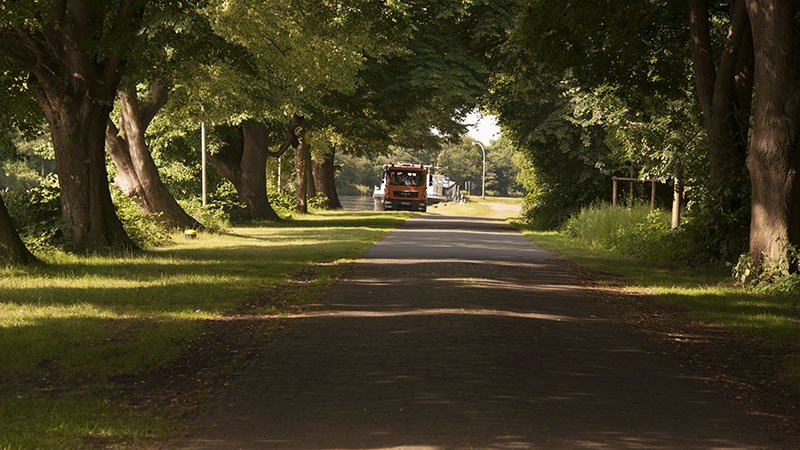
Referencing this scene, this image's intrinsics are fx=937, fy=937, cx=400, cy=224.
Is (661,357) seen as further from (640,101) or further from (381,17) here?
(381,17)

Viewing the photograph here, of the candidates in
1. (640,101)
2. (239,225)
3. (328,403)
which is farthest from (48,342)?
(239,225)

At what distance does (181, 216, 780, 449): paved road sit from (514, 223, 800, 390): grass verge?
145 centimetres

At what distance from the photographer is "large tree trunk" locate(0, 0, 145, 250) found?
1888cm

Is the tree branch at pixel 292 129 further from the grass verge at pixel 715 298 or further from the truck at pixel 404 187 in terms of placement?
the truck at pixel 404 187

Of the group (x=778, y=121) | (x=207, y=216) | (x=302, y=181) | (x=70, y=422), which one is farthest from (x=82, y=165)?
(x=302, y=181)

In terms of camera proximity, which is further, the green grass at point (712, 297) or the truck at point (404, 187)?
the truck at point (404, 187)

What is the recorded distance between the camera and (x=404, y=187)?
213ft

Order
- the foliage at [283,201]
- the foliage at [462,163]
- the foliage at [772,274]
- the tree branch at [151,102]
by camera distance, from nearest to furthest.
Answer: the foliage at [772,274] < the tree branch at [151,102] < the foliage at [283,201] < the foliage at [462,163]

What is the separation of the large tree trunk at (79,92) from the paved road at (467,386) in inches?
329

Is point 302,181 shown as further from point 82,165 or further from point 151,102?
point 82,165

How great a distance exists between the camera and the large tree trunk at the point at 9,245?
1612 cm

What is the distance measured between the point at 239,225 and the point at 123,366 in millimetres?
27533

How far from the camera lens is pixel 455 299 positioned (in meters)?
A: 13.4

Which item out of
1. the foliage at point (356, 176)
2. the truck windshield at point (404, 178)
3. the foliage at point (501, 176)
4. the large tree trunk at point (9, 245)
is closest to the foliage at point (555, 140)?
the large tree trunk at point (9, 245)
